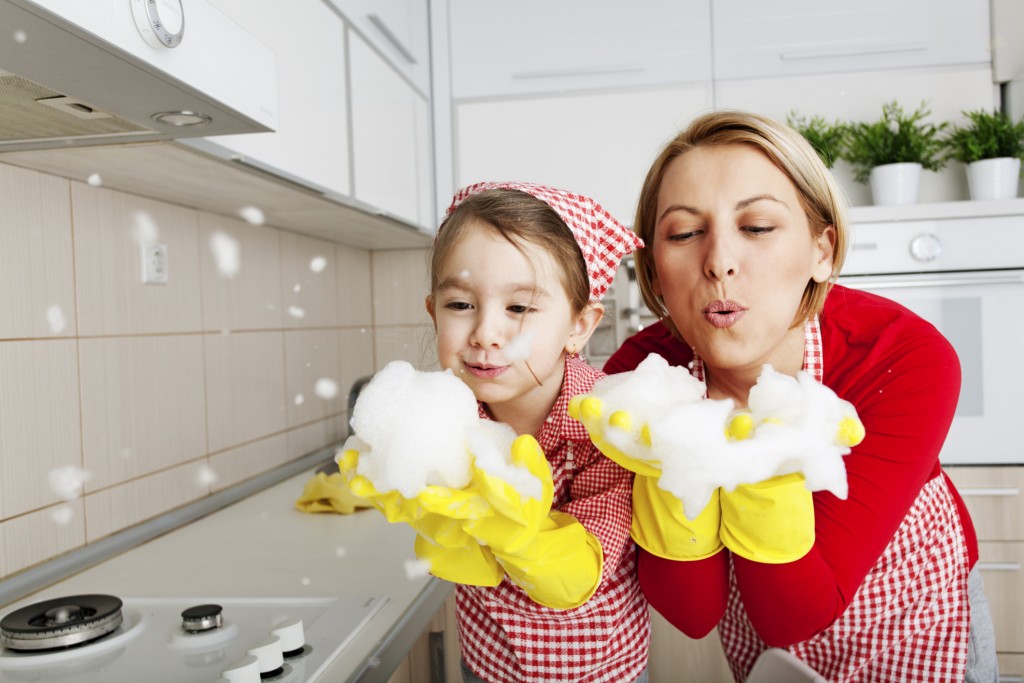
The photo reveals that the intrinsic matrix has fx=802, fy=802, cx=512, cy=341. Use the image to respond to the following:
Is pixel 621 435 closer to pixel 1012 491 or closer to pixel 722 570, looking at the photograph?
pixel 722 570

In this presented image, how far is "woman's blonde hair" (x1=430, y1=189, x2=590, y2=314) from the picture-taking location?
26.0 inches

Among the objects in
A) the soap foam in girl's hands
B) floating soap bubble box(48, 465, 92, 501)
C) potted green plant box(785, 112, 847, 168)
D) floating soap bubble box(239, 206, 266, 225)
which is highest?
potted green plant box(785, 112, 847, 168)

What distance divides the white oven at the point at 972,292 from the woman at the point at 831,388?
101 cm

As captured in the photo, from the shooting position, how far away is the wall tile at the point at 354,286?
203cm

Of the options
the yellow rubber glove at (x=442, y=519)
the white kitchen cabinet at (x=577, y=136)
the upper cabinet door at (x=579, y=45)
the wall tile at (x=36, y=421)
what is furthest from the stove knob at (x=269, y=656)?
the upper cabinet door at (x=579, y=45)

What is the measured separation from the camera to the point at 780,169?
70cm

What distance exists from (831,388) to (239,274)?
1.17m

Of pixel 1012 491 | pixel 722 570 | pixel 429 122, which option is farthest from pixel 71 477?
pixel 1012 491

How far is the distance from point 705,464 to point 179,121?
62 cm

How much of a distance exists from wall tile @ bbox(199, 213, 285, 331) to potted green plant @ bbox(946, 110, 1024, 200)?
1.56 m

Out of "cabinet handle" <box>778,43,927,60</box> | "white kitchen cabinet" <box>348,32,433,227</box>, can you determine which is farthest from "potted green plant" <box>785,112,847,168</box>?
"white kitchen cabinet" <box>348,32,433,227</box>

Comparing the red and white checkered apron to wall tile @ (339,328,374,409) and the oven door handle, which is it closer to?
the oven door handle

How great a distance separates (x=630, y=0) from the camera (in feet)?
6.34

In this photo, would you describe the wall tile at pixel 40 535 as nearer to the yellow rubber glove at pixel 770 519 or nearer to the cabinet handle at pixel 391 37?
the yellow rubber glove at pixel 770 519
